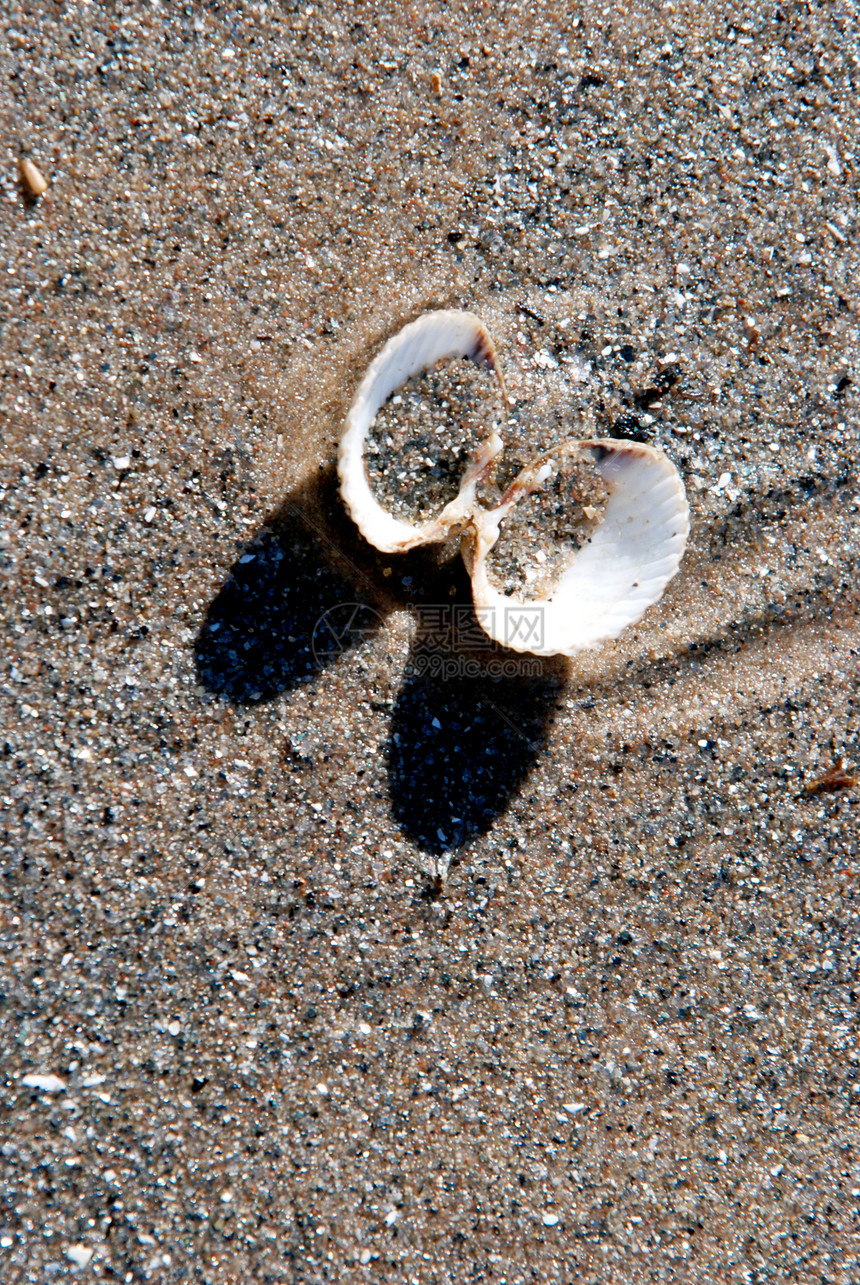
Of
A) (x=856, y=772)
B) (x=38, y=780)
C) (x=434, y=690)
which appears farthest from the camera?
(x=856, y=772)

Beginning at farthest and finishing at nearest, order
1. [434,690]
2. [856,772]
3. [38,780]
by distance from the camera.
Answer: [856,772] < [434,690] < [38,780]

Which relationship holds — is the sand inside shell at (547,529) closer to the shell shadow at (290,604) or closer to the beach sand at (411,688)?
the beach sand at (411,688)

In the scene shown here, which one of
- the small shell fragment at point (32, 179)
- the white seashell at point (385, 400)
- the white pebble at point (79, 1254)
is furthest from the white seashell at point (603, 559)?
the white pebble at point (79, 1254)

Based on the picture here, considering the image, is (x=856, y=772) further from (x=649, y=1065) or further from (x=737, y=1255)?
(x=737, y=1255)

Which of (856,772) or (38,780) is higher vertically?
(856,772)

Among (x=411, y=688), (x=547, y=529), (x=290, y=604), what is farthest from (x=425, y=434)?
(x=411, y=688)

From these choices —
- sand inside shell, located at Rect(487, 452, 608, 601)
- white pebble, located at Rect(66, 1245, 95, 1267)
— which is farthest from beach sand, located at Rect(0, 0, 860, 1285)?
sand inside shell, located at Rect(487, 452, 608, 601)

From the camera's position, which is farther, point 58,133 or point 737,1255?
point 737,1255

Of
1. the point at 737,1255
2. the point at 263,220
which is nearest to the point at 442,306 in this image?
the point at 263,220
